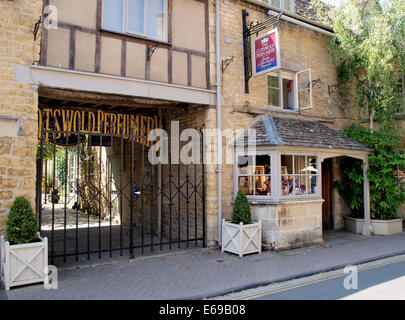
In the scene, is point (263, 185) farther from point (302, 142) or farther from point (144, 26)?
point (144, 26)

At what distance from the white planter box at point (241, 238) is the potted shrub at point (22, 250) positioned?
3.93 m

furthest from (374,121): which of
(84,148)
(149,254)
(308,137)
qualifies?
(84,148)

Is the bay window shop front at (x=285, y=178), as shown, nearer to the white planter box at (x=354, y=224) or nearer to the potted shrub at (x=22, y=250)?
the white planter box at (x=354, y=224)

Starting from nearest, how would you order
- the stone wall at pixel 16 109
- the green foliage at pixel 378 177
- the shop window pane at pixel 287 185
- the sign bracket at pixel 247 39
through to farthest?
the stone wall at pixel 16 109 < the shop window pane at pixel 287 185 < the sign bracket at pixel 247 39 < the green foliage at pixel 378 177

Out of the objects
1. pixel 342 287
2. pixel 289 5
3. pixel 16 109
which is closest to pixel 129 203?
pixel 16 109

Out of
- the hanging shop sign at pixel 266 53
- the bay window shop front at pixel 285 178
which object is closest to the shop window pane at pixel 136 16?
the hanging shop sign at pixel 266 53

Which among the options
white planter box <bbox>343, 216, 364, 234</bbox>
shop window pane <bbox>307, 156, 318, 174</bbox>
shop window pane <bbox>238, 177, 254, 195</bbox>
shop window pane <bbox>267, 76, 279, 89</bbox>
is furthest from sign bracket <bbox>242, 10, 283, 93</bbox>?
white planter box <bbox>343, 216, 364, 234</bbox>

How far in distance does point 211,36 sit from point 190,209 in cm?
456

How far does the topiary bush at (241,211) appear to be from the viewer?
7688mm

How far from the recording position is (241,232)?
7520 millimetres

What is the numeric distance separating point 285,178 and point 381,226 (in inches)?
162

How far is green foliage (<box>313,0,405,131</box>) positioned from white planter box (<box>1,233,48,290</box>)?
9.62 m

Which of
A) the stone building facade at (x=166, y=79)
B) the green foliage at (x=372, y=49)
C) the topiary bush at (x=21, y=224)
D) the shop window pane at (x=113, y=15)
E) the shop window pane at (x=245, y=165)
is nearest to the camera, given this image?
the topiary bush at (x=21, y=224)
